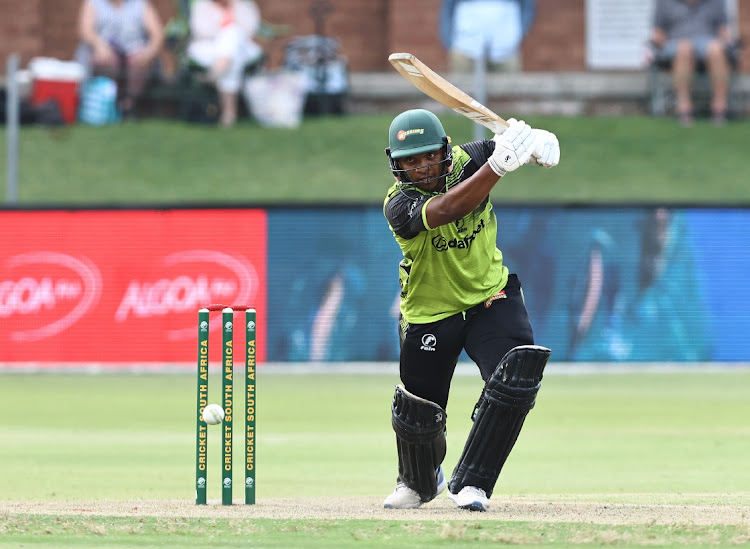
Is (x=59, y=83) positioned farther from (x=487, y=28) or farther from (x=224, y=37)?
(x=487, y=28)

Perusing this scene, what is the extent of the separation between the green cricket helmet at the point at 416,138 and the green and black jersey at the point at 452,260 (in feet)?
0.47

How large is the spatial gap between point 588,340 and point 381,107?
759 centimetres

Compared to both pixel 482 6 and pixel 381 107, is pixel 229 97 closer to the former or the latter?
pixel 381 107

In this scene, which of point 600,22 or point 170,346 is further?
point 600,22

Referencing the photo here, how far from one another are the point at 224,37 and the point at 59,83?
10.1 feet

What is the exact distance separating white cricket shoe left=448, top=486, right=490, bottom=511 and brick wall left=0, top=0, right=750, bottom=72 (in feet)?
59.1

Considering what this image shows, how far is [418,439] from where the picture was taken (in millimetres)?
6918

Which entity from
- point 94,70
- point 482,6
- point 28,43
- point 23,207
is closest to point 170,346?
point 23,207

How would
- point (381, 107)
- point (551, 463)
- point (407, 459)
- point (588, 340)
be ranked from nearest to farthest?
1. point (407, 459)
2. point (551, 463)
3. point (588, 340)
4. point (381, 107)

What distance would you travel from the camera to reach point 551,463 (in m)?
9.22

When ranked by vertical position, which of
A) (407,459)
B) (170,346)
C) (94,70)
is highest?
(94,70)

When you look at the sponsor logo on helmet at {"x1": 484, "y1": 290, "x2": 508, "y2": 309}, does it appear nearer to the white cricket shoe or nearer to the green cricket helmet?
the green cricket helmet

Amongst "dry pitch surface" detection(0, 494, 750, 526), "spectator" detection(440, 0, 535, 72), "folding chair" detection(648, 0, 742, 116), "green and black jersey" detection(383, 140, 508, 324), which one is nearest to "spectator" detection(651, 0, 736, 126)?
"folding chair" detection(648, 0, 742, 116)

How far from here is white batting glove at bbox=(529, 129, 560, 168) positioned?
639cm
